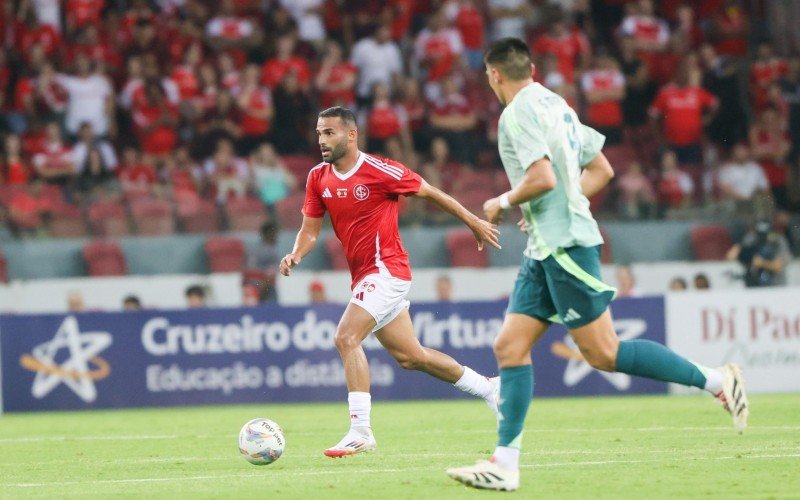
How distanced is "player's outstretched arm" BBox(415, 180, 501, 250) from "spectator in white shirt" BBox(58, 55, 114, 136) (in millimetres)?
11081

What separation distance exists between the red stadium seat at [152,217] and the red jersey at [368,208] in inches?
337

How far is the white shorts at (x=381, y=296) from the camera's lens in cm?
996

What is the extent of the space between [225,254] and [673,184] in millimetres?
6049

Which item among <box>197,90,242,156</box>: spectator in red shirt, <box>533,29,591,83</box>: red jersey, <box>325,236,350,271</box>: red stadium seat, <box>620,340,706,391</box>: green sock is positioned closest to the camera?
<box>620,340,706,391</box>: green sock

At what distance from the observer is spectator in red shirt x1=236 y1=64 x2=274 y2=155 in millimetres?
20250

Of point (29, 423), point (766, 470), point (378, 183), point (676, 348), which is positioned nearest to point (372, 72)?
point (676, 348)

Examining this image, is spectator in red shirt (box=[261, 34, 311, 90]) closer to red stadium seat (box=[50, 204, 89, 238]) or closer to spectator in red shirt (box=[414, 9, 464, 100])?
spectator in red shirt (box=[414, 9, 464, 100])

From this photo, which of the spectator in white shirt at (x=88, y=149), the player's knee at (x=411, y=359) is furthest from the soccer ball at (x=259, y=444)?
the spectator in white shirt at (x=88, y=149)

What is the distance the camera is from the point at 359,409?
32.1 ft

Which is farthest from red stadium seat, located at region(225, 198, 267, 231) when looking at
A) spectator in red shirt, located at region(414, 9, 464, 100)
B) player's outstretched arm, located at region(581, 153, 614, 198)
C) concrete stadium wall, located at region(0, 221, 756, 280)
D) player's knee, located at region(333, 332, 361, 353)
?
player's outstretched arm, located at region(581, 153, 614, 198)

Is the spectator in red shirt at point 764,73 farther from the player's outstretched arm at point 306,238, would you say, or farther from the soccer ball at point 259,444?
the soccer ball at point 259,444

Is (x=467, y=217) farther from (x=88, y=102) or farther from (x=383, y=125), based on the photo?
(x=88, y=102)

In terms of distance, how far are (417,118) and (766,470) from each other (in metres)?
12.7

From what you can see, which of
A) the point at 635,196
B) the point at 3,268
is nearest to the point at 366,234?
the point at 635,196
